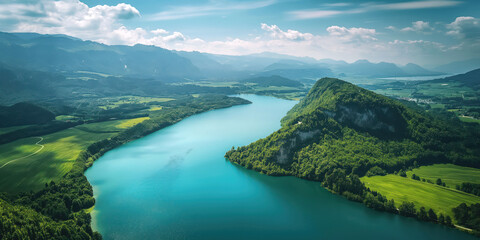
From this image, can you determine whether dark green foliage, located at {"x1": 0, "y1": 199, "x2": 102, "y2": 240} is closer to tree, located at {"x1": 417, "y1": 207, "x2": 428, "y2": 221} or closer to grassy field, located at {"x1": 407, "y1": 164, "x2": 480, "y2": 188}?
tree, located at {"x1": 417, "y1": 207, "x2": 428, "y2": 221}

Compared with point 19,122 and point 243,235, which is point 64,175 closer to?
point 243,235

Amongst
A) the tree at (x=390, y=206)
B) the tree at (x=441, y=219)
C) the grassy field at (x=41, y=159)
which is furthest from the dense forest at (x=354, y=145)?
the grassy field at (x=41, y=159)

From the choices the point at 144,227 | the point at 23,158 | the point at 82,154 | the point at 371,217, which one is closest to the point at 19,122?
the point at 23,158

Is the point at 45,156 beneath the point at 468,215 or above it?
beneath

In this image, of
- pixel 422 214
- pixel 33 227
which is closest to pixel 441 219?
pixel 422 214

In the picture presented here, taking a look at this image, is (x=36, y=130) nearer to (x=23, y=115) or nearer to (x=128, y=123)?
(x=23, y=115)

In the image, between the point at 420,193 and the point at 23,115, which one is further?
the point at 23,115

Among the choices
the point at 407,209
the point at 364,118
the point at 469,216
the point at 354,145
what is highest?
the point at 364,118

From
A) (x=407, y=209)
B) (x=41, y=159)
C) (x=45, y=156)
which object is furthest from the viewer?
(x=45, y=156)
